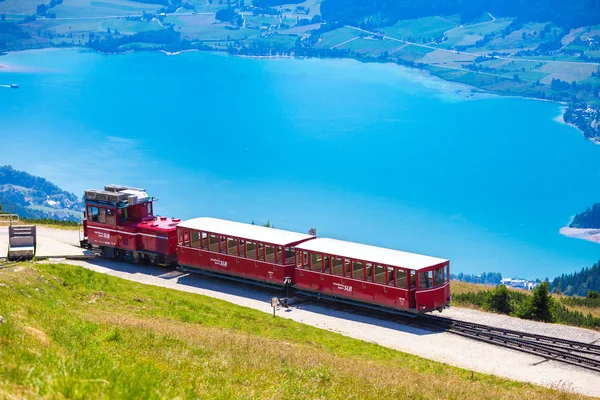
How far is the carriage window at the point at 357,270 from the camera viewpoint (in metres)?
31.4

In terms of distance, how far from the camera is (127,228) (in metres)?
38.2

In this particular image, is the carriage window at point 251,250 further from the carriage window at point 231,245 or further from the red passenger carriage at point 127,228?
the red passenger carriage at point 127,228

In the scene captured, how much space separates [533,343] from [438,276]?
434cm

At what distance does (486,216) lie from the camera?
18925cm

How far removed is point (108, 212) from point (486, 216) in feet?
523

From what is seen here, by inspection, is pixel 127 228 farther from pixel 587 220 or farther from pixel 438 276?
pixel 587 220

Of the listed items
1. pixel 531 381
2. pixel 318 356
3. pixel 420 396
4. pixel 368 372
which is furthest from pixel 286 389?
pixel 531 381

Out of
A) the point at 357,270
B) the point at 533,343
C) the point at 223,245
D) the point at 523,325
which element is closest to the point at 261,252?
the point at 223,245

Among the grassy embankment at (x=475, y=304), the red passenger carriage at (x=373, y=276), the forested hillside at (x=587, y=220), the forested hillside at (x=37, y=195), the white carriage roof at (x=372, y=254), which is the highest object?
the white carriage roof at (x=372, y=254)

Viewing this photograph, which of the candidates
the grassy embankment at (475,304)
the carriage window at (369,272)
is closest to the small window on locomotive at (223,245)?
the carriage window at (369,272)

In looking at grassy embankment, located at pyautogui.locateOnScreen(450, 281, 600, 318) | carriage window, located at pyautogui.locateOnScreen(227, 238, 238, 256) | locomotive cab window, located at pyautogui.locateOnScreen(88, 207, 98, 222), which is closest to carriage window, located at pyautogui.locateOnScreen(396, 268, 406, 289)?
grassy embankment, located at pyautogui.locateOnScreen(450, 281, 600, 318)

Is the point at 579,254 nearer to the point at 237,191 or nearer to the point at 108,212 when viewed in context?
the point at 237,191

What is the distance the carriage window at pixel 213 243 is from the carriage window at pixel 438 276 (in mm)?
10263

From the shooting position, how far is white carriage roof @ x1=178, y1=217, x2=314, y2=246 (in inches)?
1355
